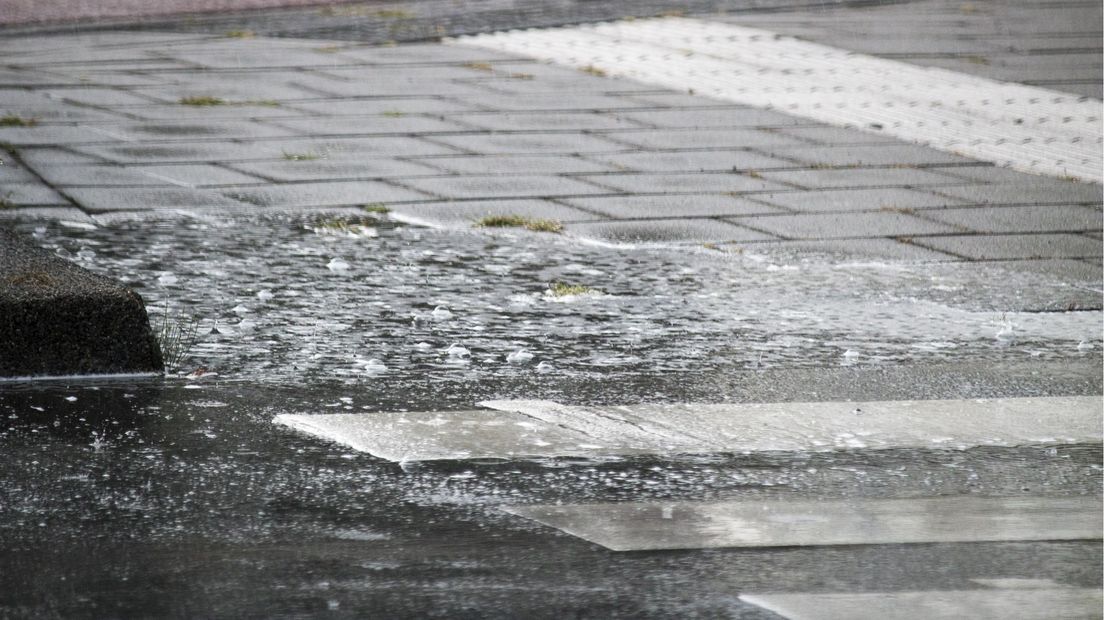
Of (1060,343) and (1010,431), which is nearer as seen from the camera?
(1010,431)

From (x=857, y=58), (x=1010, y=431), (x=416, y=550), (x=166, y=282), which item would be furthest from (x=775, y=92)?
(x=416, y=550)

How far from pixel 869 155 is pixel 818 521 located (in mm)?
5590

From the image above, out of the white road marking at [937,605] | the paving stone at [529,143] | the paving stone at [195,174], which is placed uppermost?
the white road marking at [937,605]

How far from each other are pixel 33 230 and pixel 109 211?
0.53 metres

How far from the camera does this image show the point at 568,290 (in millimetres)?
6012

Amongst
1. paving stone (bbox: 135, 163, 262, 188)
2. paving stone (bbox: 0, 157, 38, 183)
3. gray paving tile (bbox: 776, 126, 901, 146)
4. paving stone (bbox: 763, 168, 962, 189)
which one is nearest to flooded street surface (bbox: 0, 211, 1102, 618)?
paving stone (bbox: 135, 163, 262, 188)

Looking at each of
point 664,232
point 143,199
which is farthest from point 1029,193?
point 143,199

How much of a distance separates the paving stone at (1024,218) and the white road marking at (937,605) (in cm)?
423

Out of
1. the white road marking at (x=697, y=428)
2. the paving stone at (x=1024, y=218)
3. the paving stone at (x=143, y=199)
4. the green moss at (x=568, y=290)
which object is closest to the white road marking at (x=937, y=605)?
the white road marking at (x=697, y=428)

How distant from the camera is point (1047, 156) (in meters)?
9.12

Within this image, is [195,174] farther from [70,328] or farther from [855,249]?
[70,328]

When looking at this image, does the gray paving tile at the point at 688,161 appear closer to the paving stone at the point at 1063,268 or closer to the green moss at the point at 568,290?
the paving stone at the point at 1063,268

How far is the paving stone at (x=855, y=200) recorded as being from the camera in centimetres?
772

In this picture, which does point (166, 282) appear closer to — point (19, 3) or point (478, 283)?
point (478, 283)
